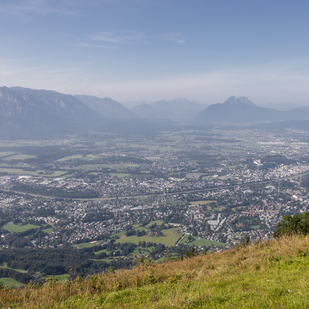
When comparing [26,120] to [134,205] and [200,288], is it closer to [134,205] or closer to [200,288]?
[134,205]

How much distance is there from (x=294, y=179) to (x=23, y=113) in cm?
17086

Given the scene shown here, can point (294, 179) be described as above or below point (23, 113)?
below

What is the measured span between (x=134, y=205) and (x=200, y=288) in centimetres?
3494

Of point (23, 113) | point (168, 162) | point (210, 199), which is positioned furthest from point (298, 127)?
point (23, 113)

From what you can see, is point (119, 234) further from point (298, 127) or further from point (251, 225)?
point (298, 127)

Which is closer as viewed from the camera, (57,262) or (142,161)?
(57,262)

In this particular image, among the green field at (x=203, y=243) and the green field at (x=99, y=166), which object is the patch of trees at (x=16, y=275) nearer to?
the green field at (x=203, y=243)

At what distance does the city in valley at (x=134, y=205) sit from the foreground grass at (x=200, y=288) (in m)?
0.73

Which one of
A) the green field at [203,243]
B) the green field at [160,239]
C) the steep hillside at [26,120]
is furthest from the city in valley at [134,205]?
the steep hillside at [26,120]

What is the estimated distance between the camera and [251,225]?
28578 mm

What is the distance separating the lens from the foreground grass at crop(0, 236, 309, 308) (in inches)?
137

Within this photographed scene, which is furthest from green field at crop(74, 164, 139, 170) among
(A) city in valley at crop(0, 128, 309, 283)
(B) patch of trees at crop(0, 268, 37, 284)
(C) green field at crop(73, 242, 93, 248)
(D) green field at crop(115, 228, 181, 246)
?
(B) patch of trees at crop(0, 268, 37, 284)

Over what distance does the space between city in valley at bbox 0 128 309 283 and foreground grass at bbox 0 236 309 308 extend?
73cm

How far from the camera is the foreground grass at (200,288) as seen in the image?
3492 millimetres
